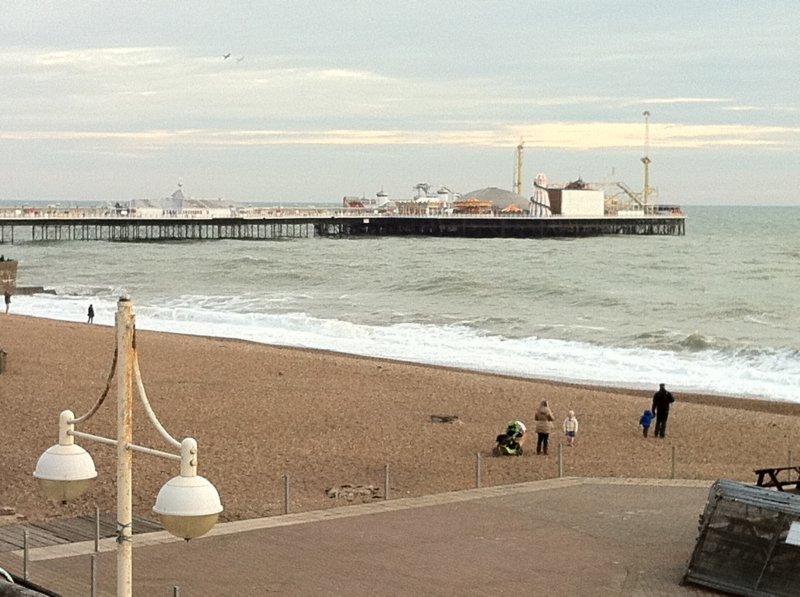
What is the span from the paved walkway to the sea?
44.6 ft

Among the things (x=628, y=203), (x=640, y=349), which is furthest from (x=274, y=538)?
(x=628, y=203)

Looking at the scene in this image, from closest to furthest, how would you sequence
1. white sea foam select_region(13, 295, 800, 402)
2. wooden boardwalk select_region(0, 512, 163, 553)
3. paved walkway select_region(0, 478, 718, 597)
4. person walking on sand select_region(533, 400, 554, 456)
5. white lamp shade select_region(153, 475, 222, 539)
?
white lamp shade select_region(153, 475, 222, 539), paved walkway select_region(0, 478, 718, 597), wooden boardwalk select_region(0, 512, 163, 553), person walking on sand select_region(533, 400, 554, 456), white sea foam select_region(13, 295, 800, 402)

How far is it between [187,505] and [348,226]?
107 meters

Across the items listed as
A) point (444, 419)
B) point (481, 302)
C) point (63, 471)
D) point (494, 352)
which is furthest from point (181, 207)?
point (63, 471)

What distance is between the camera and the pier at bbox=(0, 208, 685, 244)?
98.7 metres

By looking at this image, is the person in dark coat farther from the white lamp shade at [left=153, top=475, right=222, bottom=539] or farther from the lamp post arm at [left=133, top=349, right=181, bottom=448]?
the white lamp shade at [left=153, top=475, right=222, bottom=539]

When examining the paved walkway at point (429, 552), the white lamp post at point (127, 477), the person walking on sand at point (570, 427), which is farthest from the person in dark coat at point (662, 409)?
the white lamp post at point (127, 477)

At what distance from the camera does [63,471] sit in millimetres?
5328

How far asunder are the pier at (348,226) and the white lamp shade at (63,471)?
89.7m

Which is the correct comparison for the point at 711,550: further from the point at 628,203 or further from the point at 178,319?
the point at 628,203

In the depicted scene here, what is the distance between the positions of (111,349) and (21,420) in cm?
1073

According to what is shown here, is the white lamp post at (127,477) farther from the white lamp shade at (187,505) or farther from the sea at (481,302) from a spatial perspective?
the sea at (481,302)

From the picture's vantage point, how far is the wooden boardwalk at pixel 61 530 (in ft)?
37.0

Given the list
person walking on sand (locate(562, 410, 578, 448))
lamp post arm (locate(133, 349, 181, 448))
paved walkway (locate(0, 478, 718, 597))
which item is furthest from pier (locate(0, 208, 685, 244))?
lamp post arm (locate(133, 349, 181, 448))
